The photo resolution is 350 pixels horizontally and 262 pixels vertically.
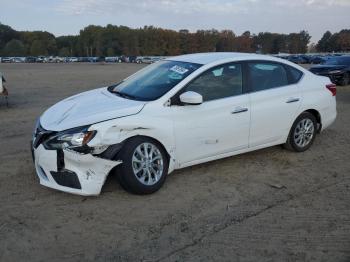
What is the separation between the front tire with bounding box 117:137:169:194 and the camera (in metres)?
4.80

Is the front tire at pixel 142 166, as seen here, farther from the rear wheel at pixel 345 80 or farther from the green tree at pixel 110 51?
the green tree at pixel 110 51

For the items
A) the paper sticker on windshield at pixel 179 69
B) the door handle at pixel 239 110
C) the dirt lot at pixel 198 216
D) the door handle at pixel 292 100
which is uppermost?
the paper sticker on windshield at pixel 179 69

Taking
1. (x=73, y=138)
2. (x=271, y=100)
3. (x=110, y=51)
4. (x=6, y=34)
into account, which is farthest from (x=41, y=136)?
(x=6, y=34)

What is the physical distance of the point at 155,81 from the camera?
5.77 meters

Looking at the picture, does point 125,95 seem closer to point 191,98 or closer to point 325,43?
point 191,98

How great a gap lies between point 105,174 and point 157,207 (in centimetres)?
68

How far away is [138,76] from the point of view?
6.35 meters

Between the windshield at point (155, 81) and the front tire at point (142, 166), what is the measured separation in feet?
2.18

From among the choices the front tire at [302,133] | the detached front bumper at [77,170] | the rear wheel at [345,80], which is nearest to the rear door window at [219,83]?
the front tire at [302,133]

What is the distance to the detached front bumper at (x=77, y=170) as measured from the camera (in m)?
4.64

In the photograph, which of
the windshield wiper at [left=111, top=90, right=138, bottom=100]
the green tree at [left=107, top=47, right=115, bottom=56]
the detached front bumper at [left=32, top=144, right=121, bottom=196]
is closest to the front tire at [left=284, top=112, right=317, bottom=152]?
the windshield wiper at [left=111, top=90, right=138, bottom=100]

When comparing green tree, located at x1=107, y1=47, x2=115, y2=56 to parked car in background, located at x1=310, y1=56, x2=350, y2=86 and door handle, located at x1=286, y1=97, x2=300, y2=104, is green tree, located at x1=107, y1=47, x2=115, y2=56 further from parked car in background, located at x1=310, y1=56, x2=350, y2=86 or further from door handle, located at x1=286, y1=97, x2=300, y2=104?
door handle, located at x1=286, y1=97, x2=300, y2=104

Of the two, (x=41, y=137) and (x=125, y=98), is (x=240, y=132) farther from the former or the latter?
(x=41, y=137)

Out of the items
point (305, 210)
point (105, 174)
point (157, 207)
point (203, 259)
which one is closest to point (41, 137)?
point (105, 174)
